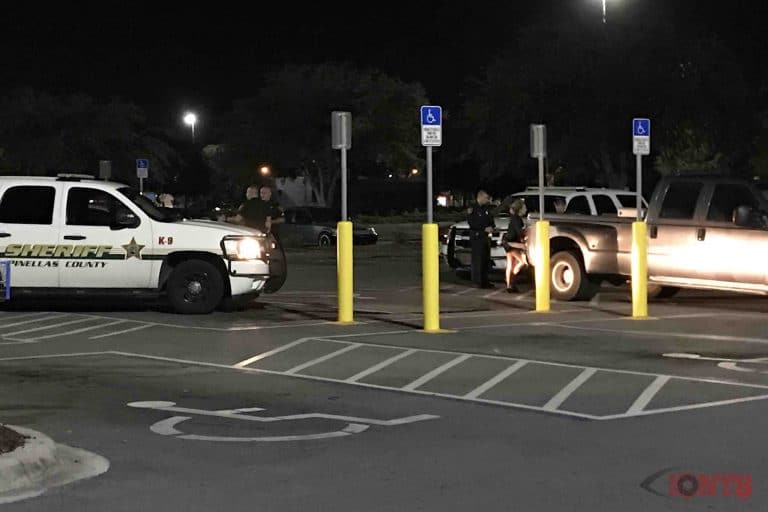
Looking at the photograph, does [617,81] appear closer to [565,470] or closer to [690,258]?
[690,258]

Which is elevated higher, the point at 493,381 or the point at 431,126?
the point at 431,126

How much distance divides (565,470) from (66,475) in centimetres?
294

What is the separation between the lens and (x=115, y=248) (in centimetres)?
1748

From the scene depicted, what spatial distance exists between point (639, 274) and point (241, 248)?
5.07 metres

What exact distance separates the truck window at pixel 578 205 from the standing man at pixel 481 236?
2923 millimetres

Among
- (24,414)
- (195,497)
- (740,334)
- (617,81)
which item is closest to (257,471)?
(195,497)

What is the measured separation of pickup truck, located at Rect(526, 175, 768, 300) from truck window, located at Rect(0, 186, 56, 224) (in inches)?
276

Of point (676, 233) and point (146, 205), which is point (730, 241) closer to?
point (676, 233)

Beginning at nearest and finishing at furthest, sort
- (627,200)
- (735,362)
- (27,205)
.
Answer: (735,362) < (27,205) < (627,200)

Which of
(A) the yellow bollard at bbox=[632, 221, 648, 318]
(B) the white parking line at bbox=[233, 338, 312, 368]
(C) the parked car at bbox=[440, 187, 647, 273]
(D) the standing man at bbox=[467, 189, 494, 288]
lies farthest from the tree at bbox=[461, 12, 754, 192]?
(B) the white parking line at bbox=[233, 338, 312, 368]

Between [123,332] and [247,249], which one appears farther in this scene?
[247,249]

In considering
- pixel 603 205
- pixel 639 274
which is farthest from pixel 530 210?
pixel 639 274

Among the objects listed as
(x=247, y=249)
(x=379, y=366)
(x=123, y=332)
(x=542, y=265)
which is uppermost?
(x=247, y=249)

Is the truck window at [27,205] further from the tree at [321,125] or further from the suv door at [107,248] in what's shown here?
the tree at [321,125]
